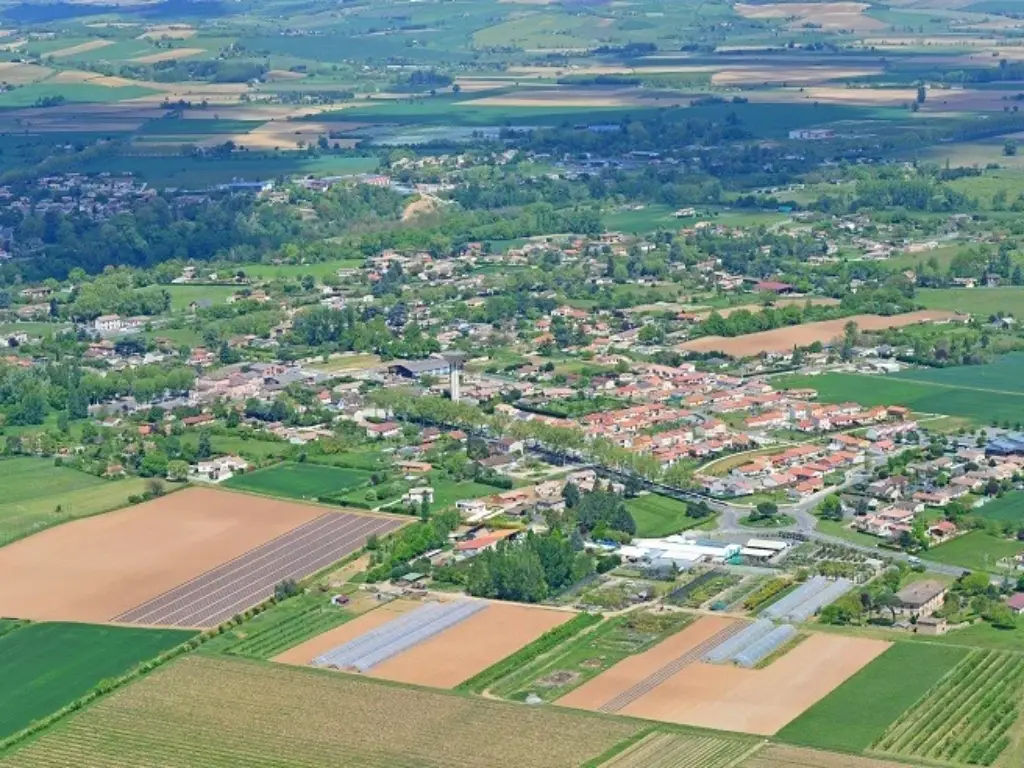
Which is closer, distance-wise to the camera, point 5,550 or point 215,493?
point 5,550

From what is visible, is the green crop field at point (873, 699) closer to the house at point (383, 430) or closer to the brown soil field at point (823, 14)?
the house at point (383, 430)

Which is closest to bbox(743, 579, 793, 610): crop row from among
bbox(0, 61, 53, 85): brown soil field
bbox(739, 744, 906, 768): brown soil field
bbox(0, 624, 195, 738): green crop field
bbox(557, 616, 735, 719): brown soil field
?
bbox(557, 616, 735, 719): brown soil field

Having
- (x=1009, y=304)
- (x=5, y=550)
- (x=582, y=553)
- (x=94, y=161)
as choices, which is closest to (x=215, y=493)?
(x=5, y=550)

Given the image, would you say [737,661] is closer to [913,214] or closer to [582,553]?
[582,553]

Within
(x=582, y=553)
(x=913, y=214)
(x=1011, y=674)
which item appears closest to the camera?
(x=1011, y=674)

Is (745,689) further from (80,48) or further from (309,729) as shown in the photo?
(80,48)

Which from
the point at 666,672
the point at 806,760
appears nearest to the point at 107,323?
the point at 666,672

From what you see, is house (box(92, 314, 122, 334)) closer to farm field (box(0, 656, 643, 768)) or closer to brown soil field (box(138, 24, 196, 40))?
farm field (box(0, 656, 643, 768))

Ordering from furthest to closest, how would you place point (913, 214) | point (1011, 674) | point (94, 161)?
1. point (94, 161)
2. point (913, 214)
3. point (1011, 674)
